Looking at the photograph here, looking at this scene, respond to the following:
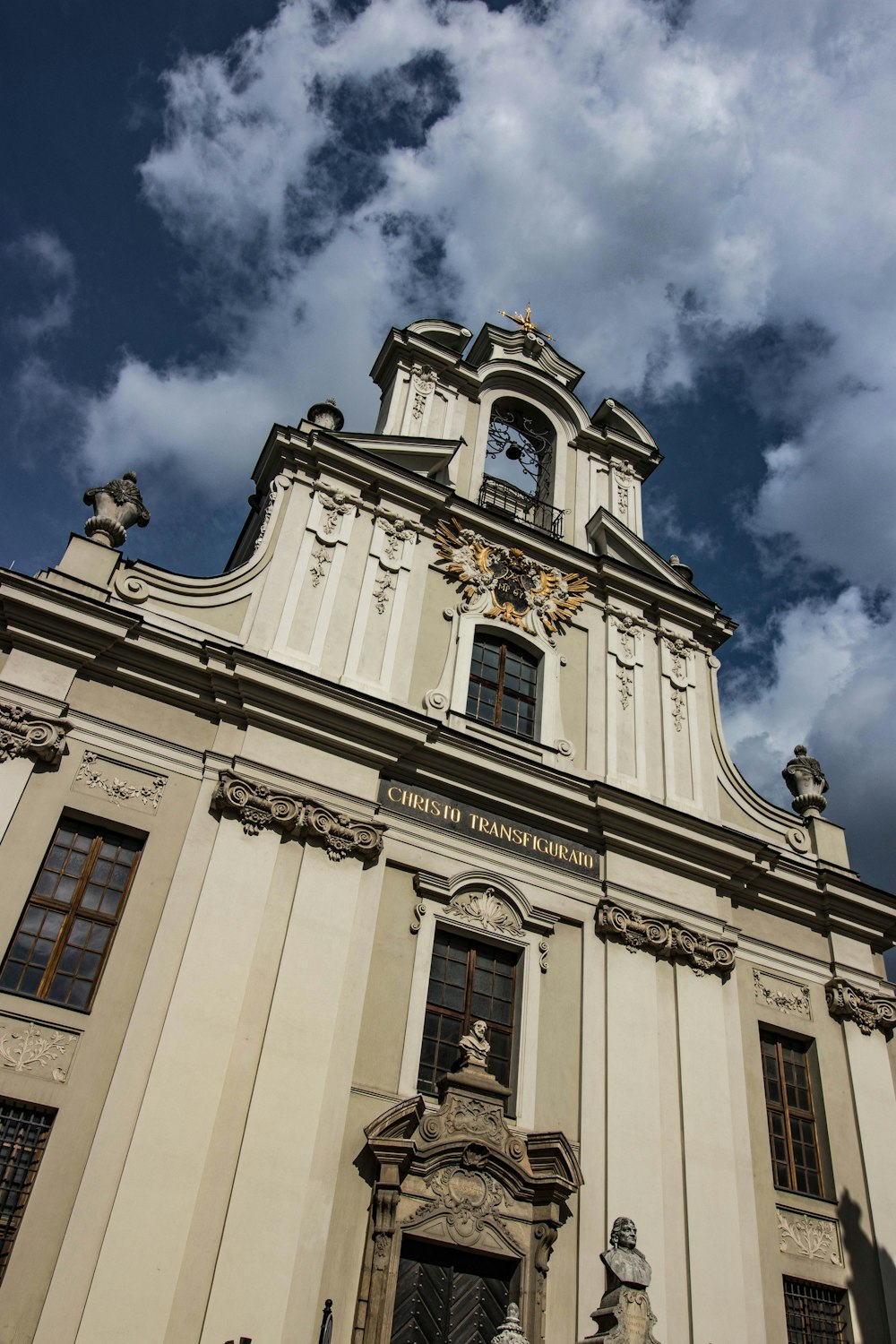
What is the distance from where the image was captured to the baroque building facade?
1095cm

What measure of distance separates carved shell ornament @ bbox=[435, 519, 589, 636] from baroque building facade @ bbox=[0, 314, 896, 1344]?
71 mm

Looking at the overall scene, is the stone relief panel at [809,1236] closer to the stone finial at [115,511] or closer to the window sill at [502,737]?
the window sill at [502,737]

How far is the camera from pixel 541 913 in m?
14.4

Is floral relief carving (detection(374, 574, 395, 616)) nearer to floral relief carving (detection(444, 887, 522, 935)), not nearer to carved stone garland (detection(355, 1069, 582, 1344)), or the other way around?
floral relief carving (detection(444, 887, 522, 935))

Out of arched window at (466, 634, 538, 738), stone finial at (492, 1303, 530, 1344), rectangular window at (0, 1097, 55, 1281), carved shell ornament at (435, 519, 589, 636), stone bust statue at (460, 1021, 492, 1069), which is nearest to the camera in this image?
stone finial at (492, 1303, 530, 1344)

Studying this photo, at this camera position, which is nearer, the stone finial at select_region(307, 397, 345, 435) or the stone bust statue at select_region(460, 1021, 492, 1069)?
the stone bust statue at select_region(460, 1021, 492, 1069)

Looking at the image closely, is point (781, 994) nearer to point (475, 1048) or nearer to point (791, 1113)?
point (791, 1113)

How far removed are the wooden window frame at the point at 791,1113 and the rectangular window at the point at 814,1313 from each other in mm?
Answer: 1079

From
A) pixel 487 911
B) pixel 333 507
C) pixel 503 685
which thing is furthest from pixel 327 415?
pixel 487 911

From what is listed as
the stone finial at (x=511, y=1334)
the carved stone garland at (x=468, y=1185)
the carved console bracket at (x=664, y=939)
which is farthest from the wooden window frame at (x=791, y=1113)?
the stone finial at (x=511, y=1334)

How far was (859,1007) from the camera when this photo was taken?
1598 centimetres

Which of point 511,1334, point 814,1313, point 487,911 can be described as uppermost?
point 487,911

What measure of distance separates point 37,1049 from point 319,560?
7702 mm

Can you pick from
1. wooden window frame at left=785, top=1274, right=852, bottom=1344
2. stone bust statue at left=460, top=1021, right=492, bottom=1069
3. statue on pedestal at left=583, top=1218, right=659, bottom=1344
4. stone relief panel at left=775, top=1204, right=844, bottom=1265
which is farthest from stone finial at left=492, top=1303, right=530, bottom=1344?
stone relief panel at left=775, top=1204, right=844, bottom=1265
